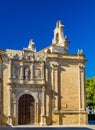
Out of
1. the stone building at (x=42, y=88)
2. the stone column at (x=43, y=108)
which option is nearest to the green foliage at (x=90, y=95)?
the stone building at (x=42, y=88)

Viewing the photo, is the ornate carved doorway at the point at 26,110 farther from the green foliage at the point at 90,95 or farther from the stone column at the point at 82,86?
the green foliage at the point at 90,95

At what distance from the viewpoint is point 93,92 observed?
191 feet

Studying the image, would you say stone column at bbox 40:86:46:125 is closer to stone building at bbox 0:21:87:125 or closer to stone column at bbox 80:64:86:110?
stone building at bbox 0:21:87:125

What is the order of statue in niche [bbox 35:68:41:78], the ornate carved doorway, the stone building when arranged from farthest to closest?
statue in niche [bbox 35:68:41:78] < the ornate carved doorway < the stone building

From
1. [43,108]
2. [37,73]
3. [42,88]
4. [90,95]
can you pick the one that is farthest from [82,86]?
[90,95]

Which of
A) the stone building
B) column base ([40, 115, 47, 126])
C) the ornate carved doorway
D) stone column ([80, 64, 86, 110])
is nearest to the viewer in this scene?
the stone building

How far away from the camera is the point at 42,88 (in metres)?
36.4

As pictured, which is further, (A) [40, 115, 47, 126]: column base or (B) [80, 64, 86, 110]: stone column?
(B) [80, 64, 86, 110]: stone column

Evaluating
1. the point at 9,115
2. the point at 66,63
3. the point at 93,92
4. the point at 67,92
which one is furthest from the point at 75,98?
the point at 93,92

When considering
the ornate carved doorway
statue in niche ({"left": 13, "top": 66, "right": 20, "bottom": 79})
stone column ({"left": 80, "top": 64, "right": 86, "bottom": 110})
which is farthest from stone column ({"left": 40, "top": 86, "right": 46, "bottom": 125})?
stone column ({"left": 80, "top": 64, "right": 86, "bottom": 110})

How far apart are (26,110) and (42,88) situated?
282 centimetres

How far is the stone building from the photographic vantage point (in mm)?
35219

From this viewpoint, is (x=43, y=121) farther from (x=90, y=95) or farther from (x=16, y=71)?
(x=90, y=95)

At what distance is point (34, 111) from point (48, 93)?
7.89ft
